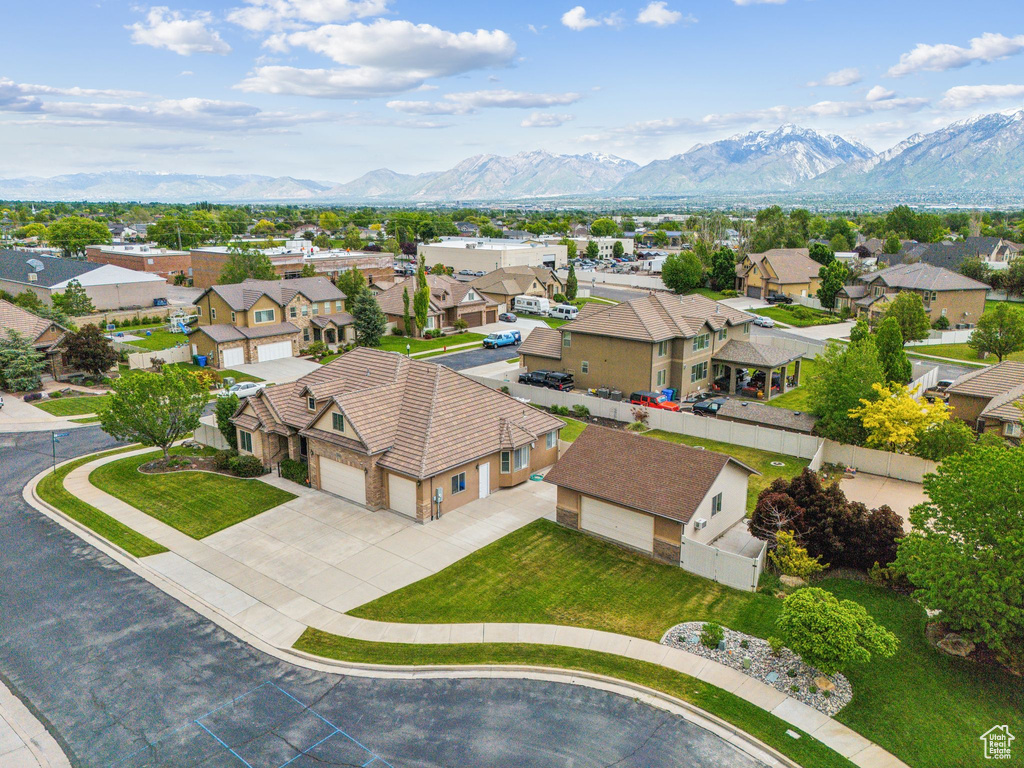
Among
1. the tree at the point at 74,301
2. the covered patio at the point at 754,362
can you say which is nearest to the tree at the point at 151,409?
the covered patio at the point at 754,362

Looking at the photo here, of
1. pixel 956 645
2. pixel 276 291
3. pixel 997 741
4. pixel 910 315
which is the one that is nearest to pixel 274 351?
pixel 276 291

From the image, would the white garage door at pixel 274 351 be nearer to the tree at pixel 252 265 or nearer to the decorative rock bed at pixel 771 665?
the tree at pixel 252 265

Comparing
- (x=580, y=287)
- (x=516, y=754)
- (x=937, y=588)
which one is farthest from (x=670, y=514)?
(x=580, y=287)

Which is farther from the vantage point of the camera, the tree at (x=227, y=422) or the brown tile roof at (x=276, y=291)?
the brown tile roof at (x=276, y=291)

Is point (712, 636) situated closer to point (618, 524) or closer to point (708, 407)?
point (618, 524)

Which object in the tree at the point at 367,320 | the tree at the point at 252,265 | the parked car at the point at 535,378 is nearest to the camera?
the parked car at the point at 535,378

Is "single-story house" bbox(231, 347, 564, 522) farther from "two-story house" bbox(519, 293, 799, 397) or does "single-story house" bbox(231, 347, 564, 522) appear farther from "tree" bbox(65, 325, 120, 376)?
"tree" bbox(65, 325, 120, 376)

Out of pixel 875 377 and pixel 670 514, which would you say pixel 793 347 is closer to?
pixel 875 377

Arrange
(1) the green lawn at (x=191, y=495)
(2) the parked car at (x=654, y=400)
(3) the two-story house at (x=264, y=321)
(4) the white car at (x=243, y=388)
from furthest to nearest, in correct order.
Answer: (3) the two-story house at (x=264, y=321) < (4) the white car at (x=243, y=388) < (2) the parked car at (x=654, y=400) < (1) the green lawn at (x=191, y=495)
